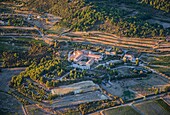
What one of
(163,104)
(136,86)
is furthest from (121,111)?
(136,86)

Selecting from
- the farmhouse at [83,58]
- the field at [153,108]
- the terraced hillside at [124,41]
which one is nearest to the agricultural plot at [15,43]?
the terraced hillside at [124,41]

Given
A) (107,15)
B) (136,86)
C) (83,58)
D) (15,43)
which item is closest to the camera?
(136,86)

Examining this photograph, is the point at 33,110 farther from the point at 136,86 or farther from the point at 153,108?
the point at 153,108

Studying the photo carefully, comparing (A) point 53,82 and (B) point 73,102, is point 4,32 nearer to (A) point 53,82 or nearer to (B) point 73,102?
(A) point 53,82

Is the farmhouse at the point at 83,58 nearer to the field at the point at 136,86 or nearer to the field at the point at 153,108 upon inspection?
Result: the field at the point at 136,86

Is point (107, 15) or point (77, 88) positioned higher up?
point (107, 15)

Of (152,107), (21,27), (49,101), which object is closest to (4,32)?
(21,27)
